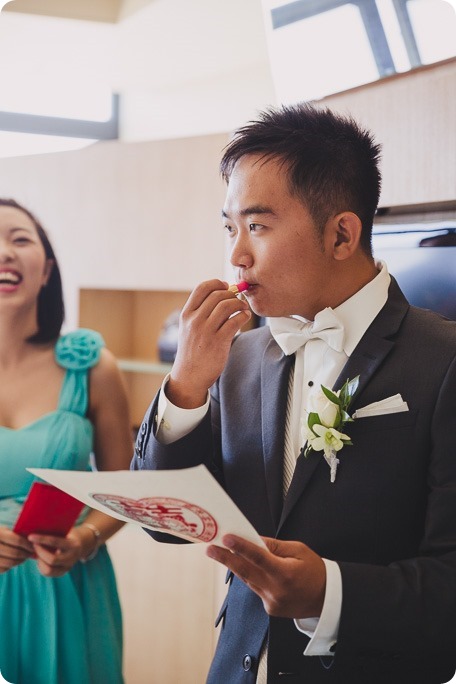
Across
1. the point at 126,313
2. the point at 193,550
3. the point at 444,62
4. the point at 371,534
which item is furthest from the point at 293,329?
the point at 126,313

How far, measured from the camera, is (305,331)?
133 cm

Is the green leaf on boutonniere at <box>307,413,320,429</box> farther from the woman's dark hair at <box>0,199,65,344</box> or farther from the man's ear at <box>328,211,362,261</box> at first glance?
the woman's dark hair at <box>0,199,65,344</box>

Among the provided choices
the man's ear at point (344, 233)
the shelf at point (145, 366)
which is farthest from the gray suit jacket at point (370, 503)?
the shelf at point (145, 366)

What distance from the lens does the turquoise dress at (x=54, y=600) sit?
185cm

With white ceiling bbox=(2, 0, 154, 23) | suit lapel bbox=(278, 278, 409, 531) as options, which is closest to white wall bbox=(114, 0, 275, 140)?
white ceiling bbox=(2, 0, 154, 23)

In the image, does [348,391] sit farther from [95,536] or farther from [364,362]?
[95,536]

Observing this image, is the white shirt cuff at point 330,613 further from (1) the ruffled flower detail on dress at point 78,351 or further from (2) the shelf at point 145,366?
(2) the shelf at point 145,366

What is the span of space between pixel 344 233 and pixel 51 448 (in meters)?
0.98

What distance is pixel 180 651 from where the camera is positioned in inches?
104

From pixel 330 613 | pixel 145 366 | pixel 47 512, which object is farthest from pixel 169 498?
pixel 145 366

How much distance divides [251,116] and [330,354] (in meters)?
1.90

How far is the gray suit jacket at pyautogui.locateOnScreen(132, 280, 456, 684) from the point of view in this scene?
3.64 ft

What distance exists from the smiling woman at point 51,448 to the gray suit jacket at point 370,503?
0.58m

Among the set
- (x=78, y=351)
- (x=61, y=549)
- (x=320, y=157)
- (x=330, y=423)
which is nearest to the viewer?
(x=330, y=423)
